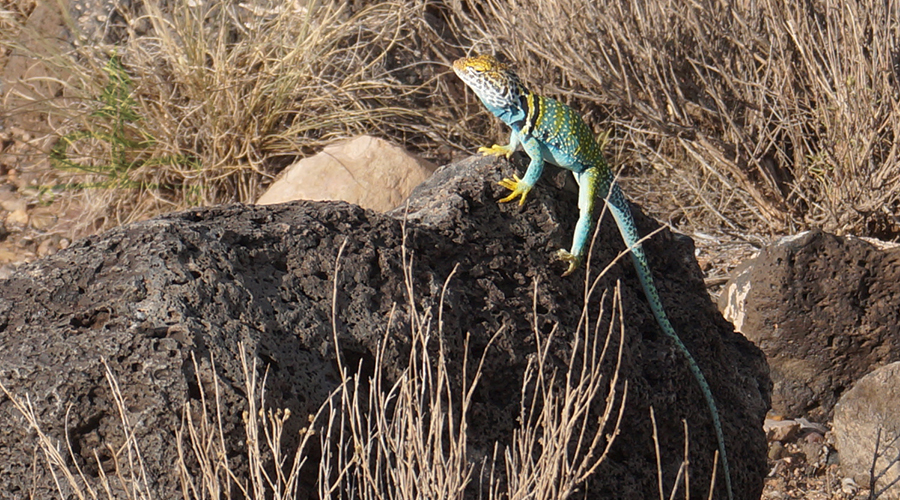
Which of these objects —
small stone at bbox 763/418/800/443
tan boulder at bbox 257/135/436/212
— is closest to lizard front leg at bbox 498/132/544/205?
small stone at bbox 763/418/800/443

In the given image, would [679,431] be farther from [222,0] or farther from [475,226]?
[222,0]

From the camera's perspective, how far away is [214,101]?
5.92 meters

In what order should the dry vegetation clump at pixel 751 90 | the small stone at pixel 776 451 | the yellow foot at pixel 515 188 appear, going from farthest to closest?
the dry vegetation clump at pixel 751 90 < the small stone at pixel 776 451 < the yellow foot at pixel 515 188

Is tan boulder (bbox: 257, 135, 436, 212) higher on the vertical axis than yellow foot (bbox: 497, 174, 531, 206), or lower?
lower

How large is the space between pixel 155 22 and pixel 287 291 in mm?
4554

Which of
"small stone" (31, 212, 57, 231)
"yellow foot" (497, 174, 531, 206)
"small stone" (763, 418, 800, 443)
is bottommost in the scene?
"small stone" (763, 418, 800, 443)

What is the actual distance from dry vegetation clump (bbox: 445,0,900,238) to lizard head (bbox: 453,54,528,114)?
2.30 meters

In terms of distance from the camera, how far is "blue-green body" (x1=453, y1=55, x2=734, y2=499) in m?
2.90

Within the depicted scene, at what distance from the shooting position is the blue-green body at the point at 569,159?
9.52ft

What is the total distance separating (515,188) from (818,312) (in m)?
2.27

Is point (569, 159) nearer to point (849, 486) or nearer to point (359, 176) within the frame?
point (849, 486)

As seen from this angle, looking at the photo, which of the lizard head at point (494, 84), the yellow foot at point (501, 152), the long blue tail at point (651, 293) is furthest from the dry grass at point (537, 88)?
the yellow foot at point (501, 152)

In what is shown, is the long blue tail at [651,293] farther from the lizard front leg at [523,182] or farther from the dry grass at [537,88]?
the dry grass at [537,88]

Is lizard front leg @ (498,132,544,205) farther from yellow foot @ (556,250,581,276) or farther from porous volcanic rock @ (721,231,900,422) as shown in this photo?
porous volcanic rock @ (721,231,900,422)
